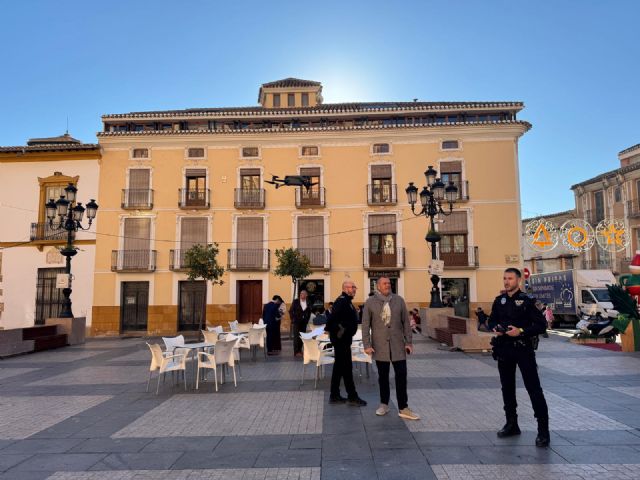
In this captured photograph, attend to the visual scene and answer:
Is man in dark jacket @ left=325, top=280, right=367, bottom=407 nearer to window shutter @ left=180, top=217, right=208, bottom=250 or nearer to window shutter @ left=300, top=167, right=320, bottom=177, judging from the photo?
window shutter @ left=300, top=167, right=320, bottom=177

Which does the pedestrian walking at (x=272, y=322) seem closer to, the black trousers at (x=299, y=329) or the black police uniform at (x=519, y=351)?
the black trousers at (x=299, y=329)

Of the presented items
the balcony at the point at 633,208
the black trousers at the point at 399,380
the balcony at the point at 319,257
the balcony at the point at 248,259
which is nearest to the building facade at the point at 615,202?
the balcony at the point at 633,208

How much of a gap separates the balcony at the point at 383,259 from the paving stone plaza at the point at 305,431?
605 inches

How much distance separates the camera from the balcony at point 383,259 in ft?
80.2

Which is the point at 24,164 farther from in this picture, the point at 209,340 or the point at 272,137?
the point at 209,340

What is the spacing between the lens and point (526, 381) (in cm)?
467

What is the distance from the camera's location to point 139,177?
25.5 meters

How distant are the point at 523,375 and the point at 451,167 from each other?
71.4 ft

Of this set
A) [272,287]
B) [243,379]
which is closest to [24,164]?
[272,287]

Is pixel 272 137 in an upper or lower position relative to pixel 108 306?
upper

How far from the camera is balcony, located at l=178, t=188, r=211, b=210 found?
2512 centimetres

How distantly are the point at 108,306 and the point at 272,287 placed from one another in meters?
8.65

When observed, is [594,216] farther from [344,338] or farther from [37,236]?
[37,236]

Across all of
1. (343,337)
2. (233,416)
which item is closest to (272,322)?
(343,337)
